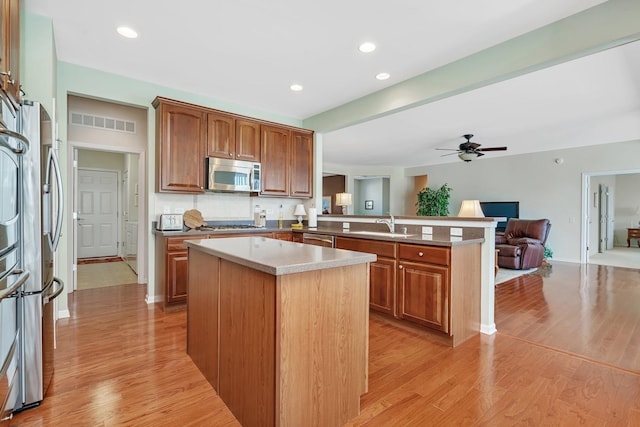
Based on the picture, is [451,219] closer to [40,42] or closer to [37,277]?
[37,277]

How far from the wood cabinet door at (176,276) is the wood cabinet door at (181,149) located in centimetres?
82

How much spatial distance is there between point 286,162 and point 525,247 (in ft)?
16.0

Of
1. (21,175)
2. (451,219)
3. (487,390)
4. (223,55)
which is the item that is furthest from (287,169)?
(487,390)

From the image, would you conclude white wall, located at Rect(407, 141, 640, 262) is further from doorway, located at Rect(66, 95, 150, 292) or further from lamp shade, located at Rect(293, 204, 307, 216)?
doorway, located at Rect(66, 95, 150, 292)

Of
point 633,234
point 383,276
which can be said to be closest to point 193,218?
point 383,276

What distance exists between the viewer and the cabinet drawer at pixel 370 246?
121 inches

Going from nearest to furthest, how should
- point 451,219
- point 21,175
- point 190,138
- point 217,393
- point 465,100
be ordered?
point 21,175 < point 217,393 < point 451,219 < point 190,138 < point 465,100

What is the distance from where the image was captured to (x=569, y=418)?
1719mm

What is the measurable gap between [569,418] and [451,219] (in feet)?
5.95

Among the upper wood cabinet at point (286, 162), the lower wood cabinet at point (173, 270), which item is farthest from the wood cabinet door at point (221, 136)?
the lower wood cabinet at point (173, 270)

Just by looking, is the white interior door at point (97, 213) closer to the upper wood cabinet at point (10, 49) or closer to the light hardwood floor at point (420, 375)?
the light hardwood floor at point (420, 375)

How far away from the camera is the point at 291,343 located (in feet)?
4.62

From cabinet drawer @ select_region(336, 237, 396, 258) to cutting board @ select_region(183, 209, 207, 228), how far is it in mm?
1794

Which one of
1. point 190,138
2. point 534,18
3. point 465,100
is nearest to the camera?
point 534,18
